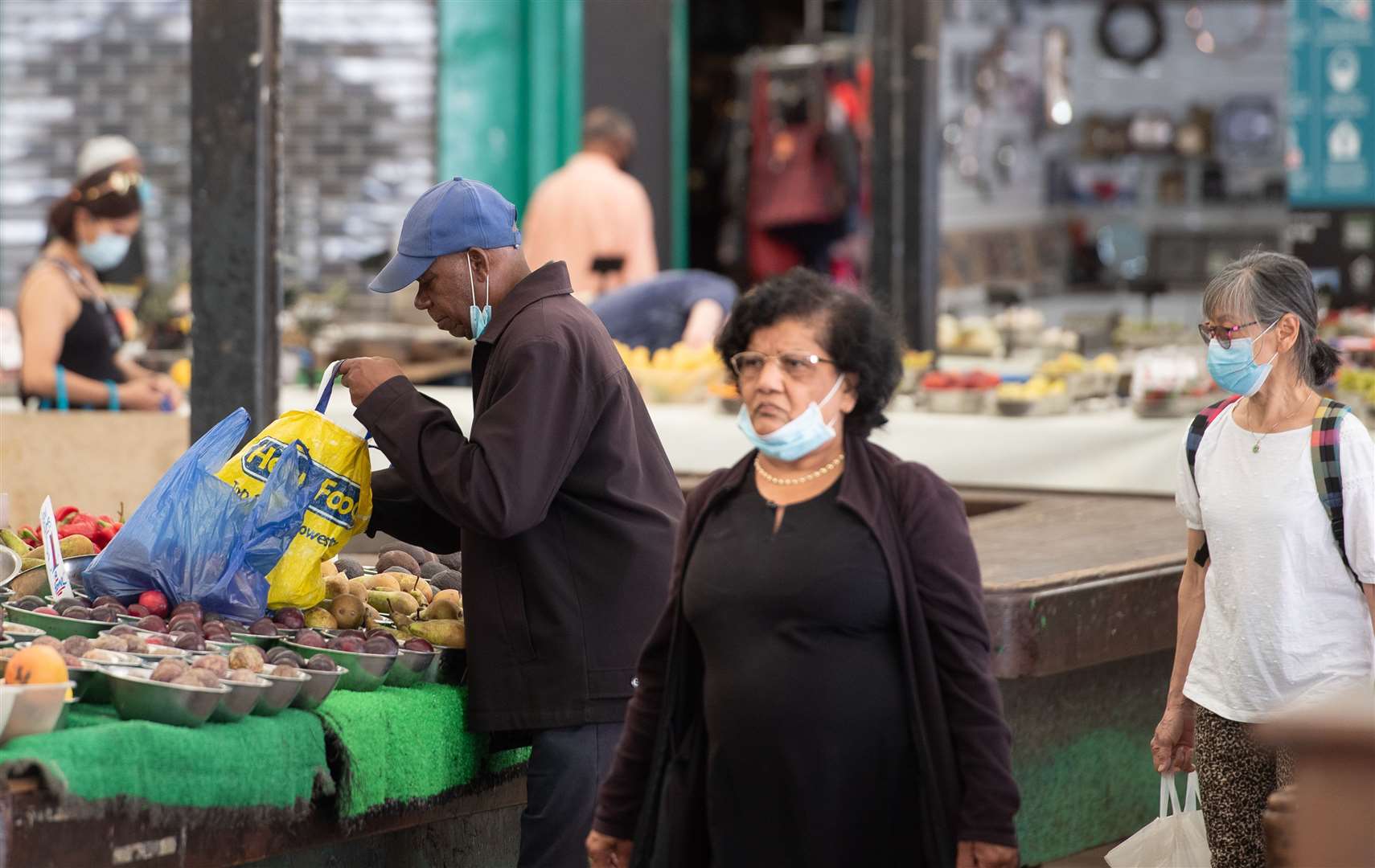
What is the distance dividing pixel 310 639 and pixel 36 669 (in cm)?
62

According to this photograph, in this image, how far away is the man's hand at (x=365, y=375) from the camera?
10.8 ft

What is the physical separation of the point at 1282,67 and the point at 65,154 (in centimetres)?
796

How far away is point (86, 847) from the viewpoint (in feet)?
9.20

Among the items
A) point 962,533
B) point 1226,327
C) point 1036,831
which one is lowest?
point 1036,831

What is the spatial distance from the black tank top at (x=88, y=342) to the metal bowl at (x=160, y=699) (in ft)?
12.8

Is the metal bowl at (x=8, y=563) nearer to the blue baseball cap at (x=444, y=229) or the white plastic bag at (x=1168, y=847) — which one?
the blue baseball cap at (x=444, y=229)

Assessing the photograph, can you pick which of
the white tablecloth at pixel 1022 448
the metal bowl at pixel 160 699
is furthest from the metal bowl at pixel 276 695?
the white tablecloth at pixel 1022 448

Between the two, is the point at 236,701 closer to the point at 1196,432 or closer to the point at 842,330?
the point at 842,330

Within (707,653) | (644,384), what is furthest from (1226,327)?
(644,384)

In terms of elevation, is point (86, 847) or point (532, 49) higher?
point (532, 49)

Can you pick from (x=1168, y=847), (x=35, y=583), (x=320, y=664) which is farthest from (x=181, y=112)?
(x=1168, y=847)

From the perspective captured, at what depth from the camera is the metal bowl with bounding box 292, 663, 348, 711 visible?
3.21 meters

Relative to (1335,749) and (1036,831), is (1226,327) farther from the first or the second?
(1036,831)

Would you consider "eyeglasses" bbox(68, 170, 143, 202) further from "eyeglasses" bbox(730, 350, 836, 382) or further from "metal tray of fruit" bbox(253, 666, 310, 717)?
"eyeglasses" bbox(730, 350, 836, 382)
